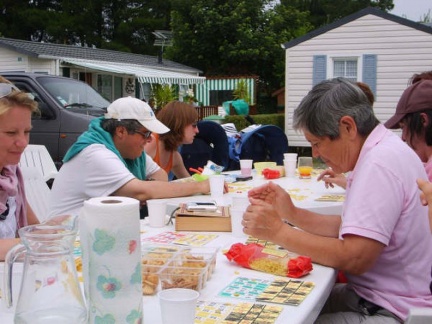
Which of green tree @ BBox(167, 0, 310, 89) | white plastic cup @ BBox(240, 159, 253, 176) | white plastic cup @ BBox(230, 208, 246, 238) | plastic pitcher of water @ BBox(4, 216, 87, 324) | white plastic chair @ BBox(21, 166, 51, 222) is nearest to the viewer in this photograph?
plastic pitcher of water @ BBox(4, 216, 87, 324)

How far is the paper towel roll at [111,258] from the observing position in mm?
1224

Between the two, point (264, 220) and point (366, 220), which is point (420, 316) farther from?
point (264, 220)

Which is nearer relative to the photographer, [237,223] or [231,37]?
[237,223]

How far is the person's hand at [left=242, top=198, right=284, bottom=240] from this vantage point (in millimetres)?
2012

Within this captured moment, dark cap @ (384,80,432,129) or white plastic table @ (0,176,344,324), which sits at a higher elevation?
dark cap @ (384,80,432,129)

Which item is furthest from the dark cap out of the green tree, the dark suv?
the green tree

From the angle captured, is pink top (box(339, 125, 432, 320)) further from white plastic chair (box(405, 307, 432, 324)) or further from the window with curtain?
the window with curtain

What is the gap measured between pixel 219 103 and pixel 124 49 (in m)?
11.6

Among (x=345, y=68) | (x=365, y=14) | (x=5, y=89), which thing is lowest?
(x=5, y=89)

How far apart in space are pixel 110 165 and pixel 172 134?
1.62m

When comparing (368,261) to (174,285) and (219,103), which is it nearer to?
(174,285)

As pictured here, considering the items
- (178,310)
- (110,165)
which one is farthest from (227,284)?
(110,165)

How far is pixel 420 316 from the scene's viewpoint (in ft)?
5.05

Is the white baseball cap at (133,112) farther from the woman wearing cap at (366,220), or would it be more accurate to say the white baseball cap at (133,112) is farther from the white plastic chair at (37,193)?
the woman wearing cap at (366,220)
